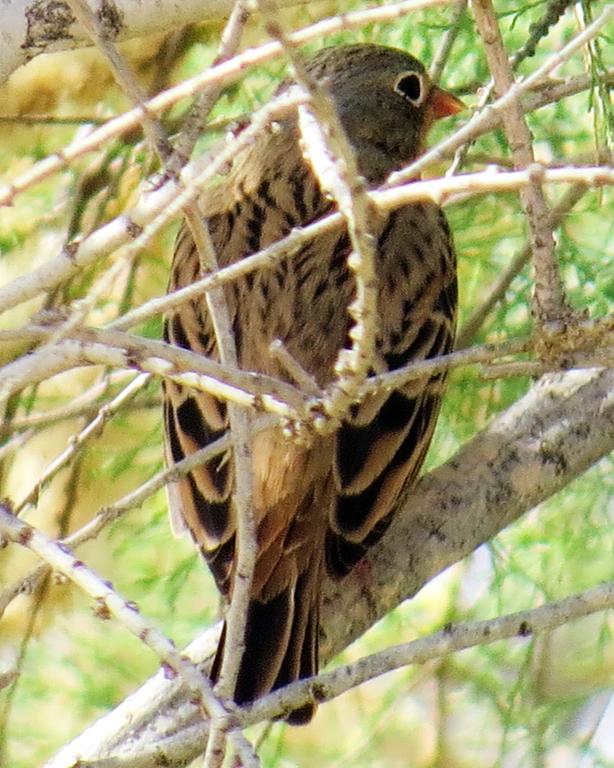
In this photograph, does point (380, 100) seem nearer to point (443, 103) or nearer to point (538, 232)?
point (443, 103)

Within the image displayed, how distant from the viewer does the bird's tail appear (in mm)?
2879

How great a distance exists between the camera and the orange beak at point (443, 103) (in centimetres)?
400

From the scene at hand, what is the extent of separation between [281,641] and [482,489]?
22.5 inches

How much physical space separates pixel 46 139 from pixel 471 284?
1.22 meters

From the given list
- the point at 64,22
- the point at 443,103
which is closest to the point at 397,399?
the point at 443,103

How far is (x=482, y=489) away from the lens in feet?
10.6

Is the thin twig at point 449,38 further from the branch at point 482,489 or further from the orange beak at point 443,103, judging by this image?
the branch at point 482,489

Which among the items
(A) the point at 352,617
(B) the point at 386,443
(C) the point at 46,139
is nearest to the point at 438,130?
(C) the point at 46,139

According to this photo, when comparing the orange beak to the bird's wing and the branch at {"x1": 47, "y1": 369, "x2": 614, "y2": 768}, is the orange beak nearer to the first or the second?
the bird's wing

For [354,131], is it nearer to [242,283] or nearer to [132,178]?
[132,178]

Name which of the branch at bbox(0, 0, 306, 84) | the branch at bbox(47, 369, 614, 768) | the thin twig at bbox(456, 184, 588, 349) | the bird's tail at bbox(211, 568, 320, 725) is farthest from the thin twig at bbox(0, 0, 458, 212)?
the thin twig at bbox(456, 184, 588, 349)

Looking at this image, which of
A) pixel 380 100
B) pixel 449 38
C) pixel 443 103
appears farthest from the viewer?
pixel 380 100

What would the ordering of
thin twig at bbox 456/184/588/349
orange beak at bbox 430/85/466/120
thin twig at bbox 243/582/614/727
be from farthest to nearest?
orange beak at bbox 430/85/466/120 → thin twig at bbox 456/184/588/349 → thin twig at bbox 243/582/614/727

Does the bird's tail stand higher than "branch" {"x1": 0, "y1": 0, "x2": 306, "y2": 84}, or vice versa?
"branch" {"x1": 0, "y1": 0, "x2": 306, "y2": 84}
